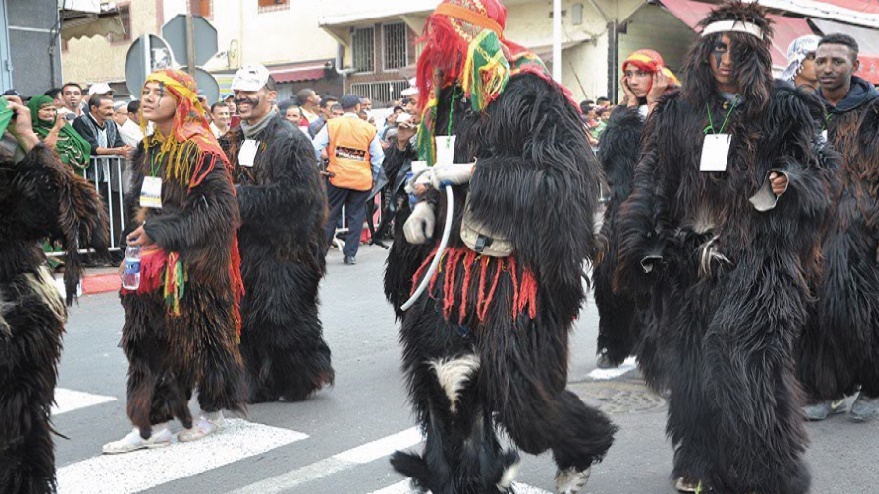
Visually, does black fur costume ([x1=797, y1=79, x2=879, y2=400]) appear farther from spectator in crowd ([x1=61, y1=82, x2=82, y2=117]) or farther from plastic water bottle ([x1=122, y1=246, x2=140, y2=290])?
spectator in crowd ([x1=61, y1=82, x2=82, y2=117])

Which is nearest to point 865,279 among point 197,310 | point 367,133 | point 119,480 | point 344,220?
point 197,310

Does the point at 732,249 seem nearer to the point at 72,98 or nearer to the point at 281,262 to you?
the point at 281,262

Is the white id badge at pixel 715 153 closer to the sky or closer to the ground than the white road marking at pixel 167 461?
closer to the sky

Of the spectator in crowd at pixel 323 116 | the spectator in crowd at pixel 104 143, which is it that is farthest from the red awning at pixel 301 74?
the spectator in crowd at pixel 104 143

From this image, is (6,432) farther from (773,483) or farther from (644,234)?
(773,483)

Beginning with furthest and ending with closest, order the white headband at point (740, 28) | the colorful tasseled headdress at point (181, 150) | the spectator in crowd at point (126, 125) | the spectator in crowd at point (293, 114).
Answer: the spectator in crowd at point (293, 114), the spectator in crowd at point (126, 125), the colorful tasseled headdress at point (181, 150), the white headband at point (740, 28)

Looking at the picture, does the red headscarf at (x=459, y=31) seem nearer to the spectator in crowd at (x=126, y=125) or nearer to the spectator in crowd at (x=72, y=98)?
the spectator in crowd at (x=126, y=125)

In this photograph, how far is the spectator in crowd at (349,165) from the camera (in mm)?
12203

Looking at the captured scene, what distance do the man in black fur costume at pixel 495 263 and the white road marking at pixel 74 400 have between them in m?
2.98

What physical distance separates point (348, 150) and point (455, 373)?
28.2 feet

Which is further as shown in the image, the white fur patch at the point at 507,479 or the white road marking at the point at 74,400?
the white road marking at the point at 74,400

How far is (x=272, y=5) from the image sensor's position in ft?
92.5

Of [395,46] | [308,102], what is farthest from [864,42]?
[308,102]

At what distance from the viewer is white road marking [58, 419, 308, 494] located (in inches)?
187
